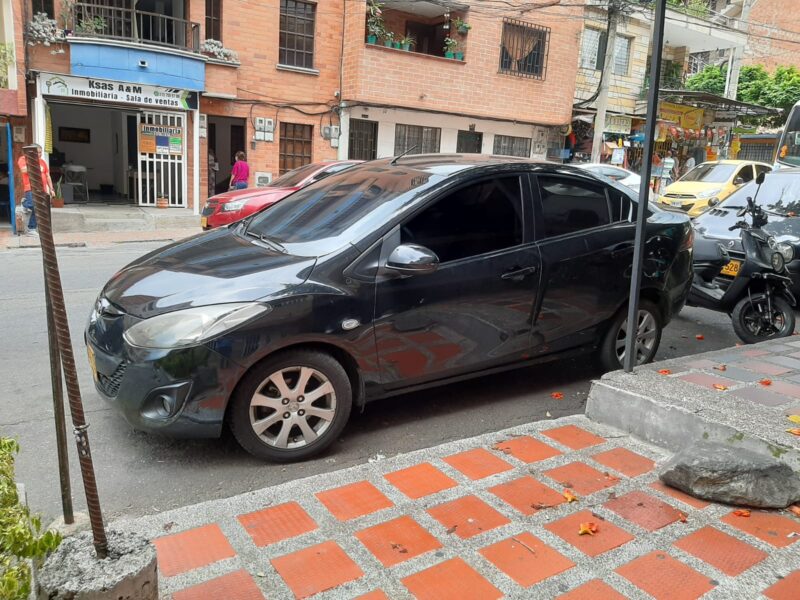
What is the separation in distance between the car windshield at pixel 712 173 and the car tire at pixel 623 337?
13127 mm

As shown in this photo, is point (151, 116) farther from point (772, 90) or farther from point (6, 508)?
point (772, 90)

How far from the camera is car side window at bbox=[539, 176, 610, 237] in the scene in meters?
4.66

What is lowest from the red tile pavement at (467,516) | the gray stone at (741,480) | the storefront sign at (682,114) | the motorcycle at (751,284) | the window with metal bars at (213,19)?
the red tile pavement at (467,516)

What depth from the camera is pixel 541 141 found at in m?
22.2

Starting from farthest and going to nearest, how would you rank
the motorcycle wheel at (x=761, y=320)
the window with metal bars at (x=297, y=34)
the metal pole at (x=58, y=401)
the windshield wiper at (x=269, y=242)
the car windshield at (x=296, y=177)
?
the window with metal bars at (x=297, y=34)
the car windshield at (x=296, y=177)
the motorcycle wheel at (x=761, y=320)
the windshield wiper at (x=269, y=242)
the metal pole at (x=58, y=401)

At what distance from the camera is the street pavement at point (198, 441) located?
11.2ft

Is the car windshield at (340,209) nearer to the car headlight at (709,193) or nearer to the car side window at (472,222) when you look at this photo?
the car side window at (472,222)

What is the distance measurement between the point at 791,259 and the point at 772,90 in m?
26.3

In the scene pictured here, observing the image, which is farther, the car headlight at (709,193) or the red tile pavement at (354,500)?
the car headlight at (709,193)

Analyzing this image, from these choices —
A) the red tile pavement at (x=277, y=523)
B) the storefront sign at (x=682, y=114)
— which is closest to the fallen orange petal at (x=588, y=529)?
the red tile pavement at (x=277, y=523)

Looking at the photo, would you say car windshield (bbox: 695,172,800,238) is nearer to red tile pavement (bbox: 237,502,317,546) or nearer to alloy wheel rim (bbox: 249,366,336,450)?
alloy wheel rim (bbox: 249,366,336,450)

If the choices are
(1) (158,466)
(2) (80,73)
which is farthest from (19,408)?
(2) (80,73)

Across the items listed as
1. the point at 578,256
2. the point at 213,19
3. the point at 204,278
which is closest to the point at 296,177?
the point at 213,19

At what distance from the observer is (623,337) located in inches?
205
